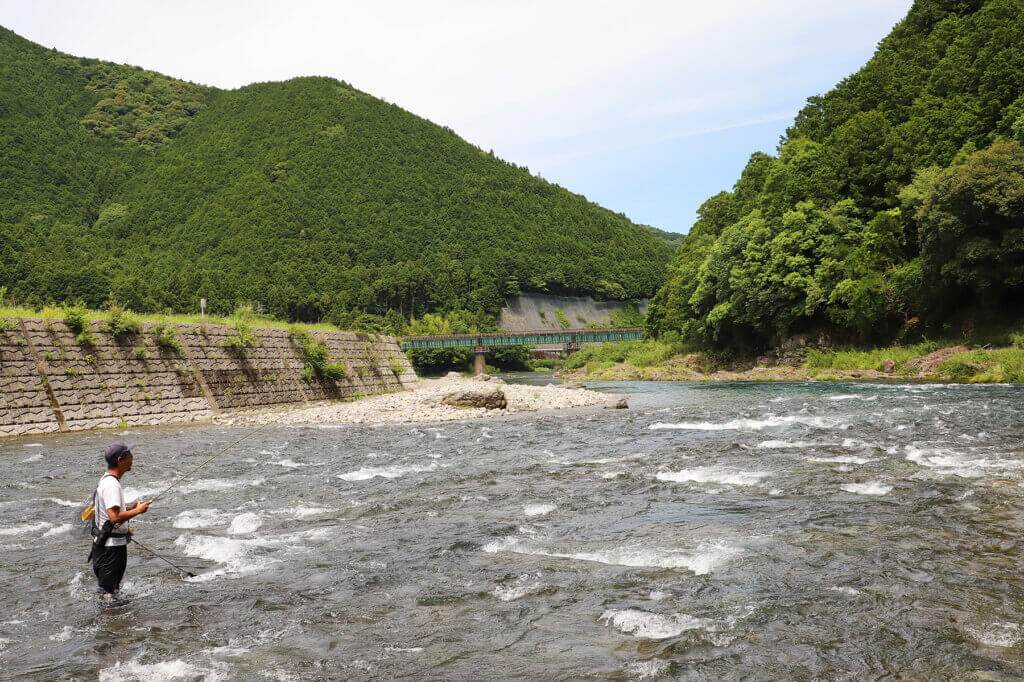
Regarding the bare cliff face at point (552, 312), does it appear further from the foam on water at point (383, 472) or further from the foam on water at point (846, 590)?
the foam on water at point (846, 590)

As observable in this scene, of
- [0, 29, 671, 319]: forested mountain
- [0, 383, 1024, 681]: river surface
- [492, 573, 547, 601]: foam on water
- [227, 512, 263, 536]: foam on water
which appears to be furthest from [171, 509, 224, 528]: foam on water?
[0, 29, 671, 319]: forested mountain

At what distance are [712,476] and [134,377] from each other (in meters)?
21.6

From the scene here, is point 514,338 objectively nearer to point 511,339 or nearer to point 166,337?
point 511,339

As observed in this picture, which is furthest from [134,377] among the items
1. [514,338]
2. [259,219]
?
[259,219]

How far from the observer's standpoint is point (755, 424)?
796 inches

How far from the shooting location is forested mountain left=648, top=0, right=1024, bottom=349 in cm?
3872

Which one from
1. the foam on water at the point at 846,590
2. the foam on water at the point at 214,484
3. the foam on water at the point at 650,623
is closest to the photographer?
the foam on water at the point at 650,623

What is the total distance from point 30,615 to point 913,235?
5648cm

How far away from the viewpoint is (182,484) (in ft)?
43.6

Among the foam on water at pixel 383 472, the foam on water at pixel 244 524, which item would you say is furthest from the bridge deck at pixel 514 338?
the foam on water at pixel 244 524

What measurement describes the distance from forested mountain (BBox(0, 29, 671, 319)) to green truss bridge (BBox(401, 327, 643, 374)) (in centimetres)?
4072

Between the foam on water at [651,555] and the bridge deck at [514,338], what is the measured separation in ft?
256

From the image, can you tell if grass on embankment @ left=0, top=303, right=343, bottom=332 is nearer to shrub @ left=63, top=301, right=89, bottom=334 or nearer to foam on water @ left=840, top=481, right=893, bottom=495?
shrub @ left=63, top=301, right=89, bottom=334

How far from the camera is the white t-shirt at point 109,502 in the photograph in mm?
6891
